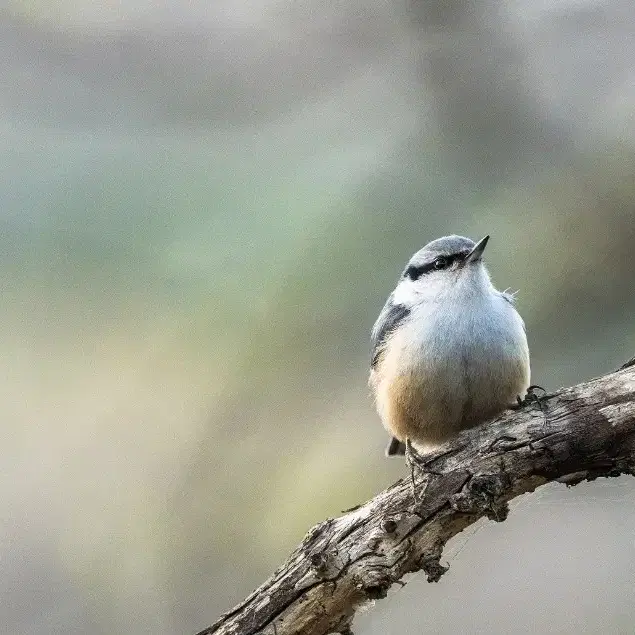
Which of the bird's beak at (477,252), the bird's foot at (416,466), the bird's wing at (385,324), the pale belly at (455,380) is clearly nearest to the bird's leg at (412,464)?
the bird's foot at (416,466)

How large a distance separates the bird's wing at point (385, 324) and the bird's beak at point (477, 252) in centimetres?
21

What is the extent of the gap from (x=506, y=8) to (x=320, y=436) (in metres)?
1.21

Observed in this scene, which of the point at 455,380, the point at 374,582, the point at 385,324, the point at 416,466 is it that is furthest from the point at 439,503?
the point at 385,324

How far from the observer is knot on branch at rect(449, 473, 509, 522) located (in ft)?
5.84

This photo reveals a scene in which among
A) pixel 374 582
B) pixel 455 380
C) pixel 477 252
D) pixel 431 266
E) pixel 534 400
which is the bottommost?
pixel 374 582

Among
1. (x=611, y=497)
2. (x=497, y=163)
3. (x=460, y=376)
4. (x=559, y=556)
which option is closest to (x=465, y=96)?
(x=497, y=163)

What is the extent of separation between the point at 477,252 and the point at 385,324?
0.31 m

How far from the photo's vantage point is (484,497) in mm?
1780

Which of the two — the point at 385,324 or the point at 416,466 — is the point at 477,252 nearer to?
the point at 385,324

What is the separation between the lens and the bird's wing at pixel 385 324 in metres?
2.31

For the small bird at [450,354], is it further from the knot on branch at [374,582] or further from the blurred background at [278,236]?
the knot on branch at [374,582]

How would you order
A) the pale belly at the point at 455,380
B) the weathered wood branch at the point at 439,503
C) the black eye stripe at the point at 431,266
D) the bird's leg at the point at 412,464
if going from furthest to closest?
the black eye stripe at the point at 431,266 → the pale belly at the point at 455,380 → the bird's leg at the point at 412,464 → the weathered wood branch at the point at 439,503

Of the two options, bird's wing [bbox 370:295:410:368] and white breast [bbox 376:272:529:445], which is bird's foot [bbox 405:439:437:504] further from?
bird's wing [bbox 370:295:410:368]

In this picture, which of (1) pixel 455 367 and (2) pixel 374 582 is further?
(1) pixel 455 367
